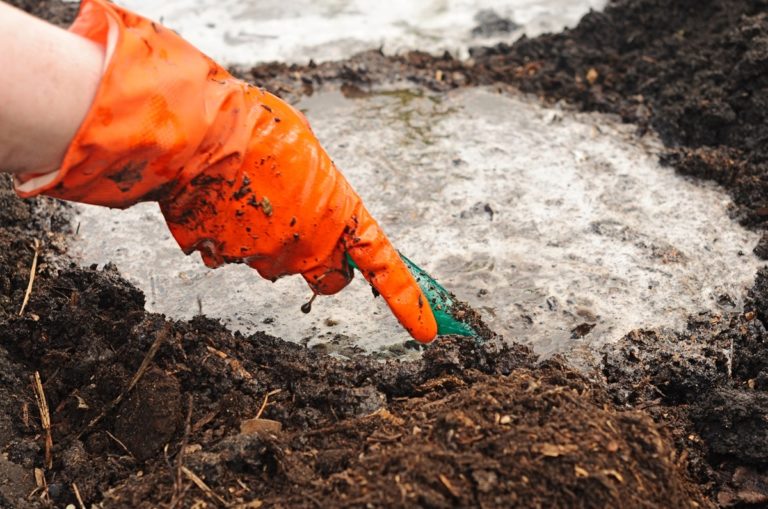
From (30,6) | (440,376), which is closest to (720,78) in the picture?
(440,376)

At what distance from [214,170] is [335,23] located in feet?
12.4

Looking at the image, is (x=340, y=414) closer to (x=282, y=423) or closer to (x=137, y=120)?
(x=282, y=423)

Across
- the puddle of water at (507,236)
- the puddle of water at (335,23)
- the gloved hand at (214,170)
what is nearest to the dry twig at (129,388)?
the gloved hand at (214,170)

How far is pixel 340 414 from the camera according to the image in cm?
259

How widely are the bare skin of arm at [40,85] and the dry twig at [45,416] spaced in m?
0.94

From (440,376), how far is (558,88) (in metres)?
2.83

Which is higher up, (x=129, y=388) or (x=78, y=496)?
(x=129, y=388)

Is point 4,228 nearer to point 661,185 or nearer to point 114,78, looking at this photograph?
point 114,78

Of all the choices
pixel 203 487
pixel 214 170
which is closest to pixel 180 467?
pixel 203 487

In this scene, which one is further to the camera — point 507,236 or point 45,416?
point 507,236

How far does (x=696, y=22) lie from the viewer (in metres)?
5.06

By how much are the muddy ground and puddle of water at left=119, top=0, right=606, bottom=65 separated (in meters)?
2.39

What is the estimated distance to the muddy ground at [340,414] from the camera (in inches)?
82.7

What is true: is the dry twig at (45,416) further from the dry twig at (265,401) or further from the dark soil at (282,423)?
the dry twig at (265,401)
